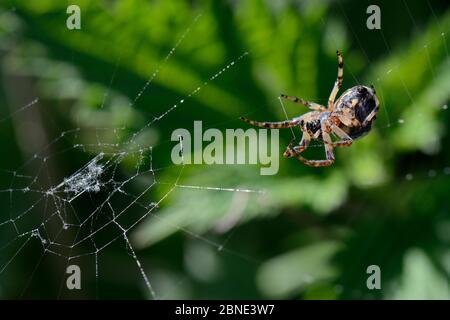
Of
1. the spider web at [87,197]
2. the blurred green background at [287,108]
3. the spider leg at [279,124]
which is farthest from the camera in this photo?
the spider web at [87,197]

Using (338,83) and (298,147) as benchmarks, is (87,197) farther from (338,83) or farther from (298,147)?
(338,83)

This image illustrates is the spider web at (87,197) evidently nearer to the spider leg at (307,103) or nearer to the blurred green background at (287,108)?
the blurred green background at (287,108)

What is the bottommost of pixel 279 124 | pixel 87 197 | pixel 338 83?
pixel 87 197

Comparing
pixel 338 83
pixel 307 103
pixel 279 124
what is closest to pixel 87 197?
pixel 279 124

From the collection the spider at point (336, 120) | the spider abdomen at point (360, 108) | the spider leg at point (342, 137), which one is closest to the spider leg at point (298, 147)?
the spider at point (336, 120)

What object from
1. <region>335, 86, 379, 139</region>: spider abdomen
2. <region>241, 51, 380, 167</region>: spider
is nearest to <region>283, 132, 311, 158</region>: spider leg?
<region>241, 51, 380, 167</region>: spider

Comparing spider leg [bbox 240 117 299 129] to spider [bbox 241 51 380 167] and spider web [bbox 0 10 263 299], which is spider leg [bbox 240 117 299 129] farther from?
spider web [bbox 0 10 263 299]
